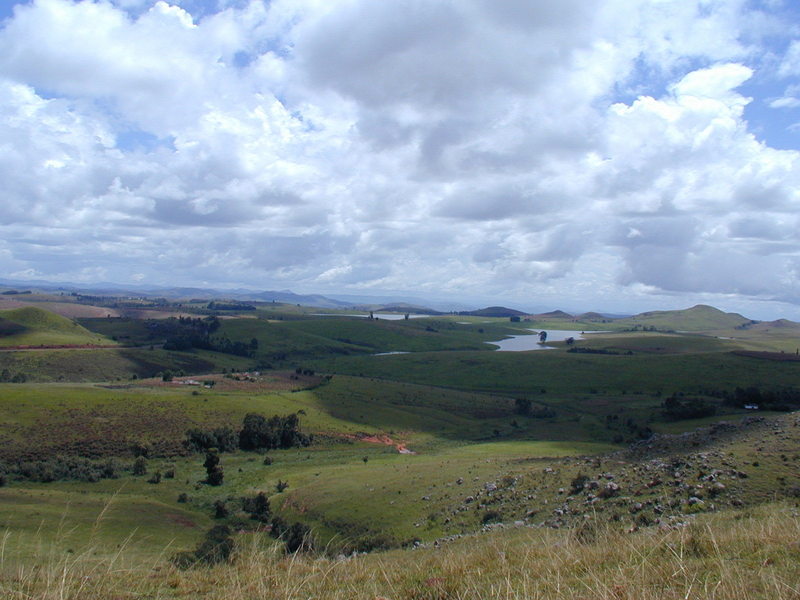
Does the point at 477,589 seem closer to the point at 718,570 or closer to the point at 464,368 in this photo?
the point at 718,570

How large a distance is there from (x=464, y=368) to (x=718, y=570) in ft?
455

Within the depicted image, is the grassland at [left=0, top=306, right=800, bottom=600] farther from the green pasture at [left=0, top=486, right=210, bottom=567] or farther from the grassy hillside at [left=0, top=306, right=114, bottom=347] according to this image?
the grassy hillside at [left=0, top=306, right=114, bottom=347]

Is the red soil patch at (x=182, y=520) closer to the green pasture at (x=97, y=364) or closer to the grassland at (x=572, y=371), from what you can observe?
the green pasture at (x=97, y=364)

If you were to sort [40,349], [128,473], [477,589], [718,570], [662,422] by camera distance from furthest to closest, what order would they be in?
[40,349] < [662,422] < [128,473] < [718,570] < [477,589]

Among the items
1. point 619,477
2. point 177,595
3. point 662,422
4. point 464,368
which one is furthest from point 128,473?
point 464,368

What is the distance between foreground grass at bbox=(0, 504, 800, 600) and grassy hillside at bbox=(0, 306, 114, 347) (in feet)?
492

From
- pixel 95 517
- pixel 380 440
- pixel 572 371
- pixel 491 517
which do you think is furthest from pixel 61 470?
pixel 572 371

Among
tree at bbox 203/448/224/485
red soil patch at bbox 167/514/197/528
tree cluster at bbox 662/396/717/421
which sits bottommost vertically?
tree at bbox 203/448/224/485

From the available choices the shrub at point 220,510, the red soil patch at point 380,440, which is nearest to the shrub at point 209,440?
the red soil patch at point 380,440

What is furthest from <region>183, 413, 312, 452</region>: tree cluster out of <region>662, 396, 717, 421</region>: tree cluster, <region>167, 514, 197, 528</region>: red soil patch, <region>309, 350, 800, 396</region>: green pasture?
<region>309, 350, 800, 396</region>: green pasture

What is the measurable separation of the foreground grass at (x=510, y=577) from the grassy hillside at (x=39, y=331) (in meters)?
150

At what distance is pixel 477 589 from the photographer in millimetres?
6785

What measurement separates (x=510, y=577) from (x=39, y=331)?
Answer: 176 m

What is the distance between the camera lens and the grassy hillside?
135025 millimetres
